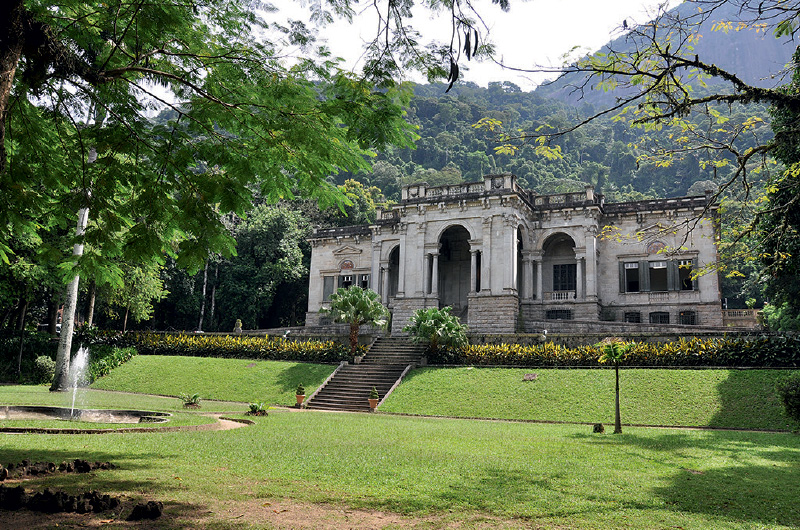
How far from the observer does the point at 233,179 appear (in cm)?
755

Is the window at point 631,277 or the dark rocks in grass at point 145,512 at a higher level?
the window at point 631,277

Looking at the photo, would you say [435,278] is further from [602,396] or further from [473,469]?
[473,469]

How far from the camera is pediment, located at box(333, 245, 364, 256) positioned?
39.6m

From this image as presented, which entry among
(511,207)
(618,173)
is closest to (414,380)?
(511,207)

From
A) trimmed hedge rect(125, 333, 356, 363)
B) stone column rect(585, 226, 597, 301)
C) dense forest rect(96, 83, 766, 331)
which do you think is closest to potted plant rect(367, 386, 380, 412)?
trimmed hedge rect(125, 333, 356, 363)

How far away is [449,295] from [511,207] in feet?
29.4

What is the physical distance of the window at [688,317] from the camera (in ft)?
99.4

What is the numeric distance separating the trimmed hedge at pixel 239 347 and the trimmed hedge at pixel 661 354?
5353 millimetres

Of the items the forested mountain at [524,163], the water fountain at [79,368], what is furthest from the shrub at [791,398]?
the forested mountain at [524,163]

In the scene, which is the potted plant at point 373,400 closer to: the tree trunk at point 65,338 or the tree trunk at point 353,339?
the tree trunk at point 353,339

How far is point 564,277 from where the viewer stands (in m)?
34.2

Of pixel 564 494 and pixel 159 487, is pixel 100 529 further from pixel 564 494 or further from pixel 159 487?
pixel 564 494

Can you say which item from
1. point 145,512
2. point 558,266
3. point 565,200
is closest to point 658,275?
point 558,266

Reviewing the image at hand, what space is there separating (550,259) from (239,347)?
1909 centimetres
